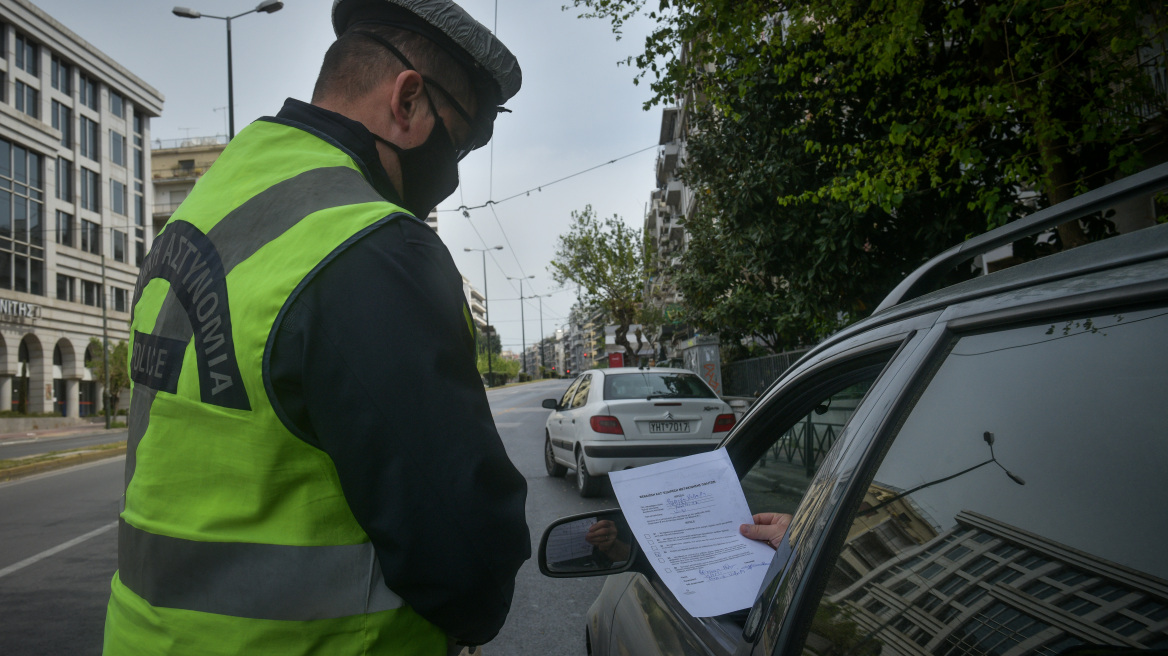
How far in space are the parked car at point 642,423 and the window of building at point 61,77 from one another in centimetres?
4584

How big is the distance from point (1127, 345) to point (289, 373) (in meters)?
1.00

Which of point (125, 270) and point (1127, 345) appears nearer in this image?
point (1127, 345)

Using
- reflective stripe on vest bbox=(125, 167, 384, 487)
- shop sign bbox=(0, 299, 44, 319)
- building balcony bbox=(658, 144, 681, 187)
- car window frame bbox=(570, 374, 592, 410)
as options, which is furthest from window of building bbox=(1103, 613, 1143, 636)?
building balcony bbox=(658, 144, 681, 187)

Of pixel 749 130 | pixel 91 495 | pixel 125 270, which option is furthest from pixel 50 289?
pixel 749 130

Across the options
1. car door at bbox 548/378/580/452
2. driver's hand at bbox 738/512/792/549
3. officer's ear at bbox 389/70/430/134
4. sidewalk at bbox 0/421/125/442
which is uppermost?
officer's ear at bbox 389/70/430/134

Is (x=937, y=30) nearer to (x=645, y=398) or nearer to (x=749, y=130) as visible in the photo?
(x=749, y=130)

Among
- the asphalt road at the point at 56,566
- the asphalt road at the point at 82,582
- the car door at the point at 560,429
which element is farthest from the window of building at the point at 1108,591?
the car door at the point at 560,429

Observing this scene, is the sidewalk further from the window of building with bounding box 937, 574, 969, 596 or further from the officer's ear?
the window of building with bounding box 937, 574, 969, 596

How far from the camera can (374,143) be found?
1336mm

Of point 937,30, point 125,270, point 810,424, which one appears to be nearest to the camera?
point 810,424

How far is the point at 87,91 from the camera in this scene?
4272cm

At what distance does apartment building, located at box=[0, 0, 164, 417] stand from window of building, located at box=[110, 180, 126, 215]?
8 cm

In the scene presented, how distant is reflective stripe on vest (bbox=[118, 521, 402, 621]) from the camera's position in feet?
3.17

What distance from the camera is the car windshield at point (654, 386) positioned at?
8.21 m
